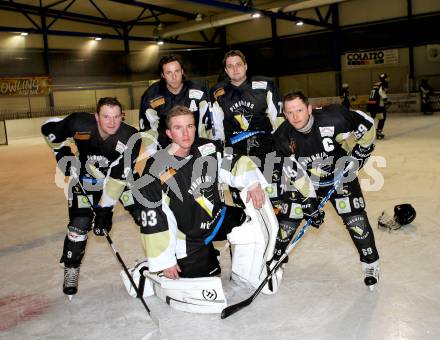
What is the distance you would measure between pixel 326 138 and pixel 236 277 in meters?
1.07

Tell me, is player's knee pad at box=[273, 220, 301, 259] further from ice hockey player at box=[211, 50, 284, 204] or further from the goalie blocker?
ice hockey player at box=[211, 50, 284, 204]

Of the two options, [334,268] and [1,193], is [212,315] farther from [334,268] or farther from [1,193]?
[1,193]

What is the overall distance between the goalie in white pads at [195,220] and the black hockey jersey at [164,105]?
84 cm

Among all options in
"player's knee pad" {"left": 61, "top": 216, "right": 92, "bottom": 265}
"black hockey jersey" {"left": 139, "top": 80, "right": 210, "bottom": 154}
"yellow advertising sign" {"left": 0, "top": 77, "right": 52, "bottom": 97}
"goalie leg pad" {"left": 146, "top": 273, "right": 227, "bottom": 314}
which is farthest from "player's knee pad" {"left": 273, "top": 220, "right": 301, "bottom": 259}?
"yellow advertising sign" {"left": 0, "top": 77, "right": 52, "bottom": 97}

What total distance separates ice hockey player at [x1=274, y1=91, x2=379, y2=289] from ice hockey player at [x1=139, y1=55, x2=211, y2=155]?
913mm

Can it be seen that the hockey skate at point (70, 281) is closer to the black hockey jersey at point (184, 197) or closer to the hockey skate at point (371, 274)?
the black hockey jersey at point (184, 197)

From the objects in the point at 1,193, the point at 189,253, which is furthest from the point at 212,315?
the point at 1,193

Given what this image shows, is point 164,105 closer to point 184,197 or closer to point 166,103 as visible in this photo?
point 166,103

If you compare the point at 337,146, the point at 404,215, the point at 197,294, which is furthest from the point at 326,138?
the point at 404,215

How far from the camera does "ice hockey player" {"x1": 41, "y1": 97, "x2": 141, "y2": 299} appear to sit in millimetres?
3084

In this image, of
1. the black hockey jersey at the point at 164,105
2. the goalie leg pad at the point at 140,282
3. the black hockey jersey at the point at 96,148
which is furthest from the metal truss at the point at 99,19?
the goalie leg pad at the point at 140,282

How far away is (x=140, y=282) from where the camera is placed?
3.06 meters

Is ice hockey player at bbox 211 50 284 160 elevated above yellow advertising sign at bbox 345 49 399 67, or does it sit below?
below

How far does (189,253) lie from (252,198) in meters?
0.52
